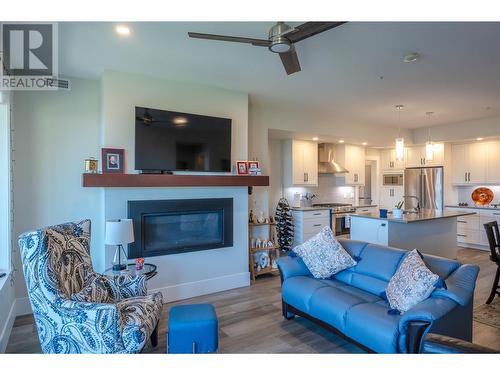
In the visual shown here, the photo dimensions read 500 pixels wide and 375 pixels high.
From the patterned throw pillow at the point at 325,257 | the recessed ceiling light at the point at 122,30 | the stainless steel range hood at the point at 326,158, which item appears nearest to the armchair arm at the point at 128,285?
the patterned throw pillow at the point at 325,257

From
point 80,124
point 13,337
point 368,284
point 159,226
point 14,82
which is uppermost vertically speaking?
point 14,82

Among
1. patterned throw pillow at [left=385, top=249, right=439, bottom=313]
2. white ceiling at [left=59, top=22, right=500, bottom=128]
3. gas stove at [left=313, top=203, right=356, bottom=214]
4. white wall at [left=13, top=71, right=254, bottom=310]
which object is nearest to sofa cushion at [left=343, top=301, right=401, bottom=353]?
patterned throw pillow at [left=385, top=249, right=439, bottom=313]

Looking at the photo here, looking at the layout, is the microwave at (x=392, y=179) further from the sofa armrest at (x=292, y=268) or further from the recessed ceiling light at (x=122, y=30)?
the recessed ceiling light at (x=122, y=30)

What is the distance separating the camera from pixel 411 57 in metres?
3.09

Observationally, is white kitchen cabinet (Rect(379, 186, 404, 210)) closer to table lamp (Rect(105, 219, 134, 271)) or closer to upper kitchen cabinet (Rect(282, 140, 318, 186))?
upper kitchen cabinet (Rect(282, 140, 318, 186))

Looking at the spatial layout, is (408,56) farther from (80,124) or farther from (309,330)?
(80,124)

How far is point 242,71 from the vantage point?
356 centimetres

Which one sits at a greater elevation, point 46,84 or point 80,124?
point 46,84

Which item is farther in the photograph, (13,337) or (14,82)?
(14,82)

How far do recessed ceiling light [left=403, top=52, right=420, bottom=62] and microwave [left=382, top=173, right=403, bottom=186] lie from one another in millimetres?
4951

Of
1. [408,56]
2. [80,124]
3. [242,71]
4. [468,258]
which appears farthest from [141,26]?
[468,258]

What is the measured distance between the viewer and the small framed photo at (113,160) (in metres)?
3.40

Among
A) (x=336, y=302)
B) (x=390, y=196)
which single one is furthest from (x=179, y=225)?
(x=390, y=196)
